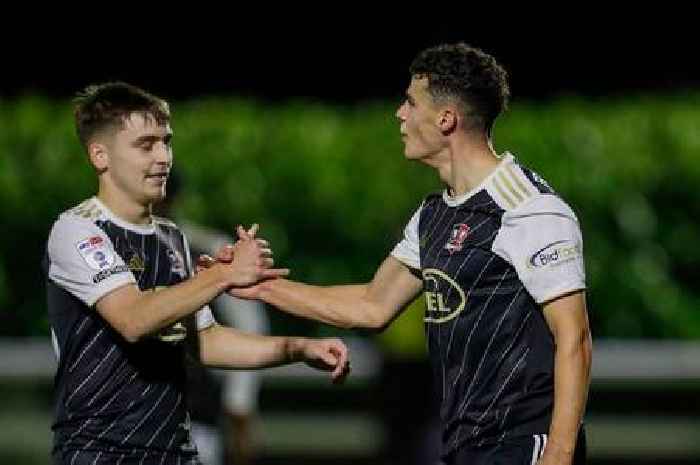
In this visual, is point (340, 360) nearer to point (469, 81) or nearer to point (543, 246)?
point (543, 246)

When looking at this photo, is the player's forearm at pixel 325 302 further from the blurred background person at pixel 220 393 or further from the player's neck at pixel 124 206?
the blurred background person at pixel 220 393

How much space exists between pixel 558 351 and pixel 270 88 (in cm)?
1265

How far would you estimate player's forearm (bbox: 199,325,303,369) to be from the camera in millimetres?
7637

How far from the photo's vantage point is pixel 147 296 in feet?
23.4

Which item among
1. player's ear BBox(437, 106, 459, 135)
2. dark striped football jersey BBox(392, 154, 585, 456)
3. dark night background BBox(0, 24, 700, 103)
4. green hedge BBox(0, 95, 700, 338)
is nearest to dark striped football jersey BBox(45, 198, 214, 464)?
dark striped football jersey BBox(392, 154, 585, 456)

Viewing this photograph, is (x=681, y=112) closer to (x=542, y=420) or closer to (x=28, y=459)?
(x=28, y=459)

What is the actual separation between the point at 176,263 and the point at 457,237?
979 mm

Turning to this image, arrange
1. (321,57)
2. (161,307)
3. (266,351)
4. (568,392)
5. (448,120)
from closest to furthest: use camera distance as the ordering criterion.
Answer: (568,392)
(161,307)
(448,120)
(266,351)
(321,57)

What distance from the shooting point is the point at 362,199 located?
43.3 ft

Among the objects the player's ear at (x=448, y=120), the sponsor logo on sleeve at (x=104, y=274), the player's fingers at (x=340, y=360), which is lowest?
the player's fingers at (x=340, y=360)

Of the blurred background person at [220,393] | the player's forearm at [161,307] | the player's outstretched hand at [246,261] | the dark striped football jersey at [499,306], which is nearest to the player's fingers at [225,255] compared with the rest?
the player's outstretched hand at [246,261]

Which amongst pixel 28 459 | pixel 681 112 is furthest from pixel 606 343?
pixel 28 459

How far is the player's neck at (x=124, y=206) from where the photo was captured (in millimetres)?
7348

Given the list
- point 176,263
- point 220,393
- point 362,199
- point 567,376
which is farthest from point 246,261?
point 362,199
